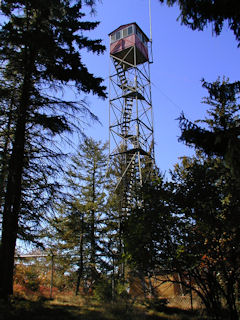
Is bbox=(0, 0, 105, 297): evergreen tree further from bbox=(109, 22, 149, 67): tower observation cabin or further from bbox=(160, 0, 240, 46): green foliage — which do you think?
bbox=(109, 22, 149, 67): tower observation cabin

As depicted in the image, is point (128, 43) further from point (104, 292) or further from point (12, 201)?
point (104, 292)

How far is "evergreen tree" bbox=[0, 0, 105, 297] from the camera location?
8.17m

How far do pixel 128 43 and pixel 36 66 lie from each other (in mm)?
10459

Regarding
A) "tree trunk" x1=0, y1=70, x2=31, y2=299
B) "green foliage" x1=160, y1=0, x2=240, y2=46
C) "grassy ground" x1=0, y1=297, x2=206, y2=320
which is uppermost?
"green foliage" x1=160, y1=0, x2=240, y2=46

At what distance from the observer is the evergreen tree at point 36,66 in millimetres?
8172

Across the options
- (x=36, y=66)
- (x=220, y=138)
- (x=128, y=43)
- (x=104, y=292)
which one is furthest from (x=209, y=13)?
(x=128, y=43)

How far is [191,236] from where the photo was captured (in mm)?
7730

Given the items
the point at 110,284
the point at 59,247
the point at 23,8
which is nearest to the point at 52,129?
the point at 23,8

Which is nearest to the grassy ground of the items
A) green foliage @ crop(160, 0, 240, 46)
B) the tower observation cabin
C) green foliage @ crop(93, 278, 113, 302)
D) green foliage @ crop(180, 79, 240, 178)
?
green foliage @ crop(93, 278, 113, 302)

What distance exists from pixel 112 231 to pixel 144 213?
10434 mm

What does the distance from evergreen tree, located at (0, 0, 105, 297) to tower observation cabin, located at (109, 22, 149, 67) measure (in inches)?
346

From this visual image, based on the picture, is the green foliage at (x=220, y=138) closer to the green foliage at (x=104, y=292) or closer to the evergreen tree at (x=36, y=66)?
the evergreen tree at (x=36, y=66)

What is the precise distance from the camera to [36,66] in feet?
30.8

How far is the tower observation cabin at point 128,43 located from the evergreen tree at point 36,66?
8800 millimetres
